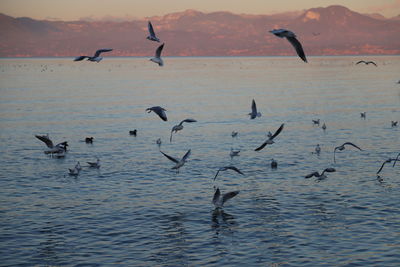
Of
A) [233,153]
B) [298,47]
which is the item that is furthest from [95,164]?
[298,47]

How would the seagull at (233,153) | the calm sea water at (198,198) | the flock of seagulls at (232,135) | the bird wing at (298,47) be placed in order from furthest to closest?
the seagull at (233,153) < the calm sea water at (198,198) < the flock of seagulls at (232,135) < the bird wing at (298,47)

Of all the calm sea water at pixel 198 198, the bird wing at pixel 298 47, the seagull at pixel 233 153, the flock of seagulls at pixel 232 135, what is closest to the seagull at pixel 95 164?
the flock of seagulls at pixel 232 135

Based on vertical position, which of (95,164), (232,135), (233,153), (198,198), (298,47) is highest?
(298,47)

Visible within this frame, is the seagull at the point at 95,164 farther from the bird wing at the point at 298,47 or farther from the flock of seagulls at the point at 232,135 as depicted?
the bird wing at the point at 298,47

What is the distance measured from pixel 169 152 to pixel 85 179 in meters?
9.32

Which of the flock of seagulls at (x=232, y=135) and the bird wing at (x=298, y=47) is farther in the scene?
the flock of seagulls at (x=232, y=135)

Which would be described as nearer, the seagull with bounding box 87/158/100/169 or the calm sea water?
the calm sea water

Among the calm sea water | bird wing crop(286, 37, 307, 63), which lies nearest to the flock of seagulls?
bird wing crop(286, 37, 307, 63)

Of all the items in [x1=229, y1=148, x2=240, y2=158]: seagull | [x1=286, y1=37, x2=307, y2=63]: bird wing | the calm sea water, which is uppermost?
[x1=286, y1=37, x2=307, y2=63]: bird wing

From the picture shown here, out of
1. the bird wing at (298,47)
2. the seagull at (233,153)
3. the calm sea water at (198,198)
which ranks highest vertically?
the bird wing at (298,47)

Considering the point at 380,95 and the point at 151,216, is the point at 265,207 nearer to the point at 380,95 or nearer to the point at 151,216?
the point at 151,216

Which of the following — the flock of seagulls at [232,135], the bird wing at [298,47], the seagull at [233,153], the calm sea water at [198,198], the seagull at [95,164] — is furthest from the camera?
the seagull at [233,153]

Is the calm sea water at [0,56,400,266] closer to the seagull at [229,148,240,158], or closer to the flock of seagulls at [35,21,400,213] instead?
the flock of seagulls at [35,21,400,213]

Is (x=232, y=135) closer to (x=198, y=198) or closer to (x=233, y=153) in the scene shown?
(x=233, y=153)
